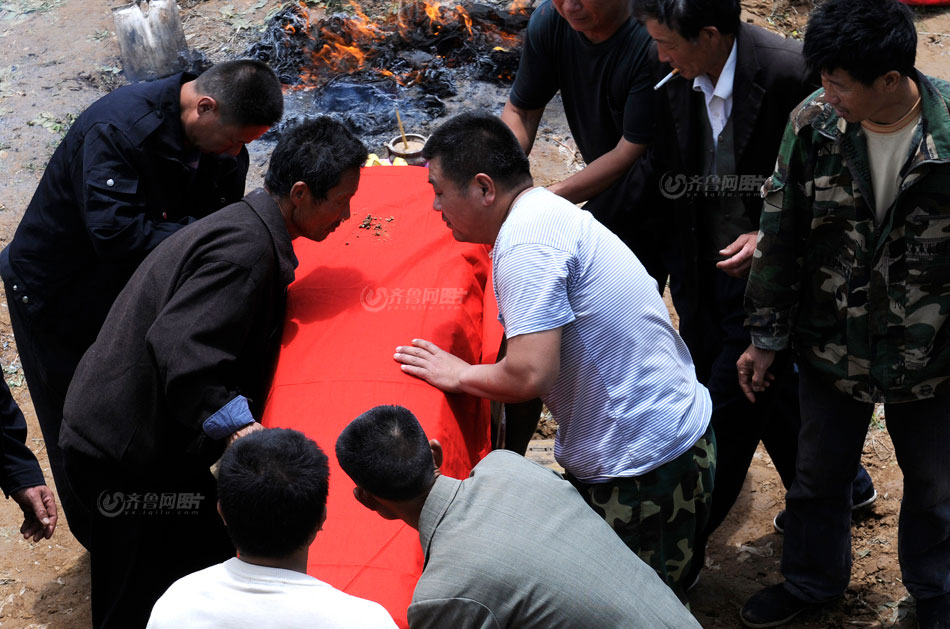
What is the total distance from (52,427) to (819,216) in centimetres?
294

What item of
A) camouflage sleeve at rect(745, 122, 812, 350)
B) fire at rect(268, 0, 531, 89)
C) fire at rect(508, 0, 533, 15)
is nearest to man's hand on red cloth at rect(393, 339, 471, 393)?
camouflage sleeve at rect(745, 122, 812, 350)

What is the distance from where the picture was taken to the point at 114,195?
3129 mm

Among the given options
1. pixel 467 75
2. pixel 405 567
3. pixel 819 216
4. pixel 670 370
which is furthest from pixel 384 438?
pixel 467 75

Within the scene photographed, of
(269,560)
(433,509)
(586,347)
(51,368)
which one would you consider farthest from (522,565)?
(51,368)

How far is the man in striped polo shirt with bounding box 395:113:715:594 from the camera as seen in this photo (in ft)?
7.61

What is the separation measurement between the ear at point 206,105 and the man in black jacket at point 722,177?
1.45 metres

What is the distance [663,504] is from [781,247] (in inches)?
33.4

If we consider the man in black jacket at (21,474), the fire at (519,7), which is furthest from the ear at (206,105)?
A: the fire at (519,7)

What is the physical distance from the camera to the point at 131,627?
2992 mm

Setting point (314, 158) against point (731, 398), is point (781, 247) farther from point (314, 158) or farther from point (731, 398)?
point (314, 158)

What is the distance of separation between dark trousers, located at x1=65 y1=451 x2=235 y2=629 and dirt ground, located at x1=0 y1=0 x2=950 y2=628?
82 centimetres

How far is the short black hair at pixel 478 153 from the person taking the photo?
2459 millimetres

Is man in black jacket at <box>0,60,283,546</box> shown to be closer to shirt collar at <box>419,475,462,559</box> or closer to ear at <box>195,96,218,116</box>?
ear at <box>195,96,218,116</box>

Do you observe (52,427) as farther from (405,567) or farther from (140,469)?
(405,567)
